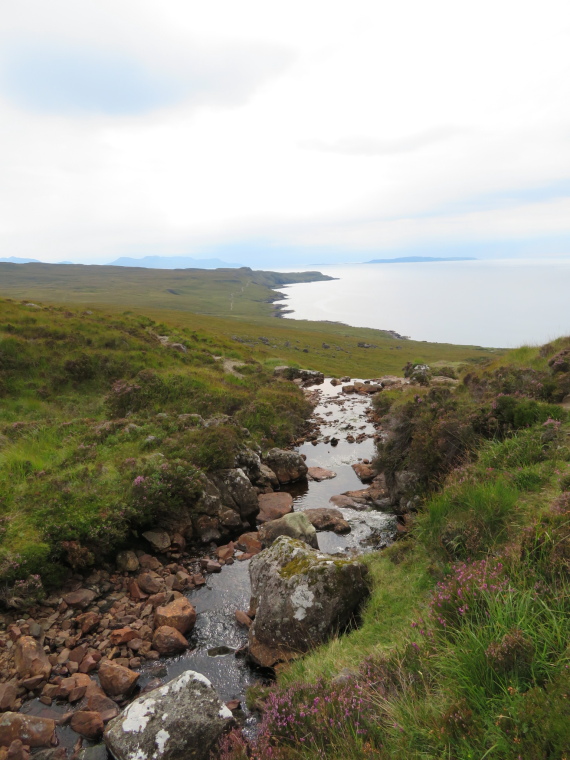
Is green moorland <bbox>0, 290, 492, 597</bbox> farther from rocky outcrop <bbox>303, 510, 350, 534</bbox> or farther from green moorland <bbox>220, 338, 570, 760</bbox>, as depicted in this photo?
green moorland <bbox>220, 338, 570, 760</bbox>

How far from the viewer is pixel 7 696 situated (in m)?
8.32

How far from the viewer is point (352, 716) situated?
17.1 feet

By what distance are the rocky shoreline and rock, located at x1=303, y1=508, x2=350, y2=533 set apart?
0.04 m

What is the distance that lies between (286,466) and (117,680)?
1302 centimetres

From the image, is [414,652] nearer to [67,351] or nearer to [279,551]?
[279,551]

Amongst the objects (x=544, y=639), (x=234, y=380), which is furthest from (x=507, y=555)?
(x=234, y=380)

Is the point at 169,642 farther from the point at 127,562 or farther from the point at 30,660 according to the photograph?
the point at 127,562

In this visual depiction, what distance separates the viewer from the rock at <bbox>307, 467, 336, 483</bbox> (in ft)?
70.2

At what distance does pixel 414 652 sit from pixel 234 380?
29008 millimetres

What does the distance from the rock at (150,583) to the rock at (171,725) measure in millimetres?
4776

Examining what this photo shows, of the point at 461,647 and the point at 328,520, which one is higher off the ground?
the point at 461,647

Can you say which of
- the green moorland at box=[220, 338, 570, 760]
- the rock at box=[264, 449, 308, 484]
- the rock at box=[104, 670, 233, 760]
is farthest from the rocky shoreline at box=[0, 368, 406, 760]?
the rock at box=[264, 449, 308, 484]

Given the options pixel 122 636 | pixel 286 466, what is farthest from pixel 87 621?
pixel 286 466

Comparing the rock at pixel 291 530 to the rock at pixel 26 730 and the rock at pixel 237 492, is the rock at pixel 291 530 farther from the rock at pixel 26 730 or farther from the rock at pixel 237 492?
the rock at pixel 26 730
